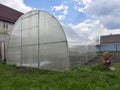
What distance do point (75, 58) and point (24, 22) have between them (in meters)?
5.10

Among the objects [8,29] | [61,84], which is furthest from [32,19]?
[8,29]

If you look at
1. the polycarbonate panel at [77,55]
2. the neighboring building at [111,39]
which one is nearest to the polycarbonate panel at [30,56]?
the polycarbonate panel at [77,55]

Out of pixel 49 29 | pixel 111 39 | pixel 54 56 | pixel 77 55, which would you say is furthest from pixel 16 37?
pixel 111 39

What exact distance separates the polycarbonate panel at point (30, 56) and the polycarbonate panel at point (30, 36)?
1.09 ft

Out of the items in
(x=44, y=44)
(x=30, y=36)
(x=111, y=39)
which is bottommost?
(x=44, y=44)

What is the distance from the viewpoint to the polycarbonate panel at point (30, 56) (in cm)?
1286

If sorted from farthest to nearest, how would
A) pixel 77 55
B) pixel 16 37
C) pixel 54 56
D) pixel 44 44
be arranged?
pixel 16 37 → pixel 44 44 → pixel 77 55 → pixel 54 56

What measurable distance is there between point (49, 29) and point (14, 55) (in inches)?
177

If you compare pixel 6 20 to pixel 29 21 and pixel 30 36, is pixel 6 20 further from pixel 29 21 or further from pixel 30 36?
pixel 30 36

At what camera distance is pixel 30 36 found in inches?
535

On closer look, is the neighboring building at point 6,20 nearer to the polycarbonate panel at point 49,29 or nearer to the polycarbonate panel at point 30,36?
the polycarbonate panel at point 30,36

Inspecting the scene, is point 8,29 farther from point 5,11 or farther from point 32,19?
point 32,19

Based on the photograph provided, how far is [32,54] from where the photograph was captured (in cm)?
1319

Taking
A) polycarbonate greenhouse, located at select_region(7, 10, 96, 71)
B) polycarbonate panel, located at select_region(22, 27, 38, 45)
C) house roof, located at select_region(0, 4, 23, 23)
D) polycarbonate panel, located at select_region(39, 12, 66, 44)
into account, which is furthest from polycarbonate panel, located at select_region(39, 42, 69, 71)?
house roof, located at select_region(0, 4, 23, 23)
